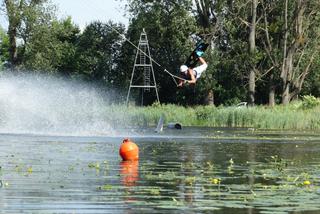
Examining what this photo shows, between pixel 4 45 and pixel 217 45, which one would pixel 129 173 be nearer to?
pixel 217 45

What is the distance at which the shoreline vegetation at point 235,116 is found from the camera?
2292 inches

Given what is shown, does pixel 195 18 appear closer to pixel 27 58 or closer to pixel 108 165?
pixel 27 58

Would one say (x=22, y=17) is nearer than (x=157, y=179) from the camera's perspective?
No

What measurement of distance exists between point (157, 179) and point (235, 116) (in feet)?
127

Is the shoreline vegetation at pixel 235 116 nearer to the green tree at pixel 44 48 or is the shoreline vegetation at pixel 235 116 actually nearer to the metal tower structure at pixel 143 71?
the metal tower structure at pixel 143 71

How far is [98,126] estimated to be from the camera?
50.7m

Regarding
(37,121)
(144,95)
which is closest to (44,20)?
(144,95)

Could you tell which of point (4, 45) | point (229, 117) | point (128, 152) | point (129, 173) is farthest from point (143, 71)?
point (129, 173)

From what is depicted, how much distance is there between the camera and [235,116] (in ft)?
198

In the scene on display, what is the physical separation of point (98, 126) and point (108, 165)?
2501cm

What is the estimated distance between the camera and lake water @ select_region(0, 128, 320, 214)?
1700cm

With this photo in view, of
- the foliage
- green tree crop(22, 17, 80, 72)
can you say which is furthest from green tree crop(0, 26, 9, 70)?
the foliage

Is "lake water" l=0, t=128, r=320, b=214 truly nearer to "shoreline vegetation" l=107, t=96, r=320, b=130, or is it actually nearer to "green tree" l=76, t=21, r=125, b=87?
"shoreline vegetation" l=107, t=96, r=320, b=130

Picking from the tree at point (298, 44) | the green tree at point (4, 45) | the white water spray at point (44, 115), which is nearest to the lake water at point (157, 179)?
the white water spray at point (44, 115)
